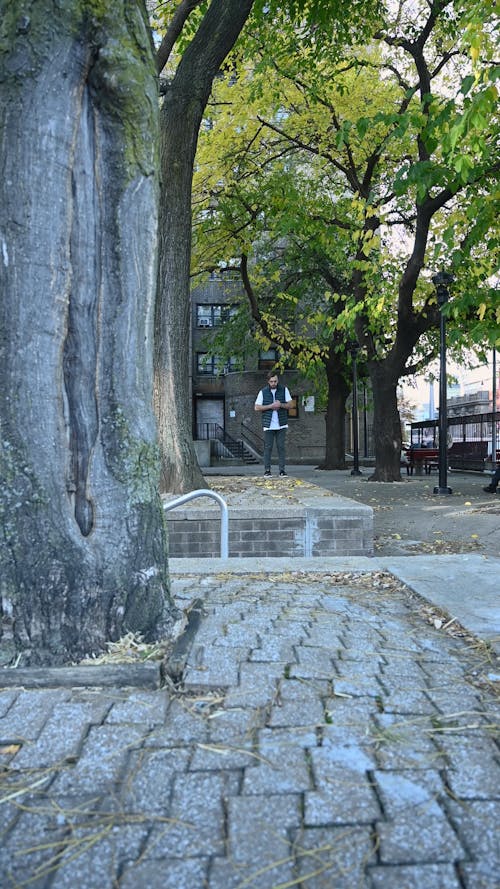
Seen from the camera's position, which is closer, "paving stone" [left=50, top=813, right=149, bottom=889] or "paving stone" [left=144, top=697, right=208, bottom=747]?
"paving stone" [left=50, top=813, right=149, bottom=889]

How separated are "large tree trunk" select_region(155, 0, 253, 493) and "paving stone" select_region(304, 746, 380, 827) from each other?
6.48 meters

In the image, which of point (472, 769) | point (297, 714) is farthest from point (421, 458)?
point (472, 769)

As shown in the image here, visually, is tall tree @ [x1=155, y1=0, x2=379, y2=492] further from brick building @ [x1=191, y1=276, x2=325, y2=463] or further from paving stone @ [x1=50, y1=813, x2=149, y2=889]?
brick building @ [x1=191, y1=276, x2=325, y2=463]

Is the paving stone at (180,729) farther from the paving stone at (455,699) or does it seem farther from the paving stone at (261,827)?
the paving stone at (455,699)

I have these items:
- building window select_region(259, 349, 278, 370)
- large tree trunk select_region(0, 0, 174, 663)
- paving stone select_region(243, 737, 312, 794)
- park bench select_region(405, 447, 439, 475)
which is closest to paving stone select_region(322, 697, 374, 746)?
paving stone select_region(243, 737, 312, 794)

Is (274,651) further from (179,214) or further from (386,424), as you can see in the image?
(386,424)

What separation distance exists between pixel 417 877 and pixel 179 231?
8.59 metres

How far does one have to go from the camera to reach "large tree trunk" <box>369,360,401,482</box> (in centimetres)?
1688

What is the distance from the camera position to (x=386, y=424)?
17141 mm

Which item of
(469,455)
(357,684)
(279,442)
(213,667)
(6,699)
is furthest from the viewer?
(469,455)

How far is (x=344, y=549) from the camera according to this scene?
670cm

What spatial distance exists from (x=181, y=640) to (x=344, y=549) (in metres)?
4.04

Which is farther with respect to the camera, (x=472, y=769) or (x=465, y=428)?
(x=465, y=428)

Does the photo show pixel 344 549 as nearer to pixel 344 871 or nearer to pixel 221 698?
pixel 221 698
